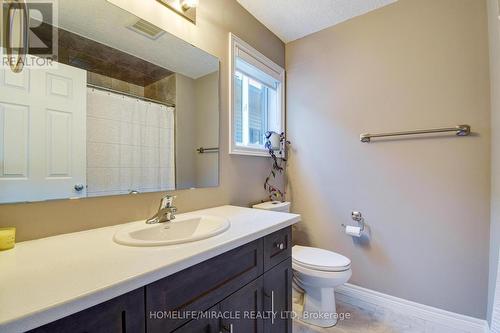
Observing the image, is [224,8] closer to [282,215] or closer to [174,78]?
[174,78]

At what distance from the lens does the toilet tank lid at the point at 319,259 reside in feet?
4.89

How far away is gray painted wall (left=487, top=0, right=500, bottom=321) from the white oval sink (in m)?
1.50

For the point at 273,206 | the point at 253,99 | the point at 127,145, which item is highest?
the point at 253,99

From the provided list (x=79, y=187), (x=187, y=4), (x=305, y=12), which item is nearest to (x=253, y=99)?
(x=305, y=12)

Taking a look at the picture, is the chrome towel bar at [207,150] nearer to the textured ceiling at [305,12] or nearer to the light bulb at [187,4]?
the light bulb at [187,4]

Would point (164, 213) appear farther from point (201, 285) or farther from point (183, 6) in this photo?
point (183, 6)

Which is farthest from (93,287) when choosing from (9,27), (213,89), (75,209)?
(213,89)

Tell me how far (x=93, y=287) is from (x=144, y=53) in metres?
1.10

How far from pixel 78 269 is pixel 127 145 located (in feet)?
2.09

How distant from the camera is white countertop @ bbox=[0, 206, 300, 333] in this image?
0.43 metres

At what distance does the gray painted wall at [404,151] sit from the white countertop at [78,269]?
4.19ft

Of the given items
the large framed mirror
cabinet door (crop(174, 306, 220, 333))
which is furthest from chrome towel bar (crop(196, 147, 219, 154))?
cabinet door (crop(174, 306, 220, 333))

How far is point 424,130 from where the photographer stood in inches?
61.3

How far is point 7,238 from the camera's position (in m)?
0.70
